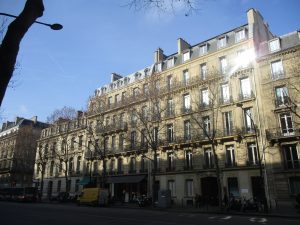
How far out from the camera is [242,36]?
99.4ft

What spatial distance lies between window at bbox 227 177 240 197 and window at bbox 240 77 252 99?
8246mm

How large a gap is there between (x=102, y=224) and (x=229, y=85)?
21221 millimetres

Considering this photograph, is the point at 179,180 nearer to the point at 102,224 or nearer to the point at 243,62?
the point at 243,62

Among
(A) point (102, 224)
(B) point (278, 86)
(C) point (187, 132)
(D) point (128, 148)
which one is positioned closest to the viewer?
(A) point (102, 224)

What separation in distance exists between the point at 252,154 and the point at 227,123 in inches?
162

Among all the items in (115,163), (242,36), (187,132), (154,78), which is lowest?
(115,163)

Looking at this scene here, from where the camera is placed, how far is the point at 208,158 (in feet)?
95.8

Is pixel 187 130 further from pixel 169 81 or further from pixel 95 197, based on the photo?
pixel 95 197

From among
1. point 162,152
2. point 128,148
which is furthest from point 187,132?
point 128,148

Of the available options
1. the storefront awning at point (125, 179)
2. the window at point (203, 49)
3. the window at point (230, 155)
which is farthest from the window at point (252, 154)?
the storefront awning at point (125, 179)

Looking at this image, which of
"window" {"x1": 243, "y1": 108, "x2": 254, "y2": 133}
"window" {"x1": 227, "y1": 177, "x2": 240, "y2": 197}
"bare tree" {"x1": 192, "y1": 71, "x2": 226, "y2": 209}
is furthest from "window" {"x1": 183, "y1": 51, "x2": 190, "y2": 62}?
"window" {"x1": 227, "y1": 177, "x2": 240, "y2": 197}

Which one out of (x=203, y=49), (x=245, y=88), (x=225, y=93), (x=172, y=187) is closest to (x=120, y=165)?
(x=172, y=187)

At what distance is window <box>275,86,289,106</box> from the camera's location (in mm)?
25556

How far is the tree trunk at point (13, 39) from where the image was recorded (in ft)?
15.2
